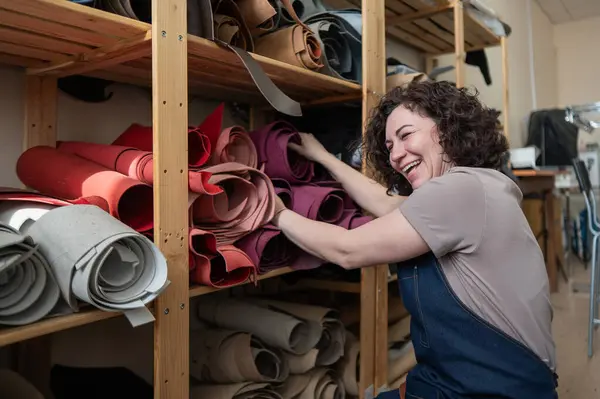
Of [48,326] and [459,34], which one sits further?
[459,34]

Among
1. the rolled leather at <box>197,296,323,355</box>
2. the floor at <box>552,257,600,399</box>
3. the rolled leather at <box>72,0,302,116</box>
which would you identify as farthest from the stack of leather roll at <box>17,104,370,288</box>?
the floor at <box>552,257,600,399</box>

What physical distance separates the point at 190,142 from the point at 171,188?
234 millimetres

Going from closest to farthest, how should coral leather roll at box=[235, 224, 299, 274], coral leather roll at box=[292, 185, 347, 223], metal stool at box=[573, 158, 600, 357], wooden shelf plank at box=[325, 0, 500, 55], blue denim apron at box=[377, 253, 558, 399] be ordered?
blue denim apron at box=[377, 253, 558, 399] → coral leather roll at box=[235, 224, 299, 274] → coral leather roll at box=[292, 185, 347, 223] → wooden shelf plank at box=[325, 0, 500, 55] → metal stool at box=[573, 158, 600, 357]

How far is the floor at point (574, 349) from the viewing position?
202cm

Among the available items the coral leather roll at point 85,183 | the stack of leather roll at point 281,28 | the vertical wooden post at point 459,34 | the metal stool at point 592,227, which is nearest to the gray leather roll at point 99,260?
the coral leather roll at point 85,183

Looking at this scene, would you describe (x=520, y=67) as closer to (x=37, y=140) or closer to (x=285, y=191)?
(x=285, y=191)

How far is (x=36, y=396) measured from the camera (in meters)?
0.99

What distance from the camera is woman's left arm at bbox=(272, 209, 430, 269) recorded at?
3.46 ft

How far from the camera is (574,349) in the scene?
248cm

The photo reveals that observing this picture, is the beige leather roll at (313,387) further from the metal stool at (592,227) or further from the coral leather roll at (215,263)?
the metal stool at (592,227)

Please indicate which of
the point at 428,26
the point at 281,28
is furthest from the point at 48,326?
the point at 428,26

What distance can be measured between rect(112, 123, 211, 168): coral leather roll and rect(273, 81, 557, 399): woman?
10.0 inches

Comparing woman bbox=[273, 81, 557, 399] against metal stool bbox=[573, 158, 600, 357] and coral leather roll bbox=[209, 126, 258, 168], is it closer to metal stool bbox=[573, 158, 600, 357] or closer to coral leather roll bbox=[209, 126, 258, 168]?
coral leather roll bbox=[209, 126, 258, 168]

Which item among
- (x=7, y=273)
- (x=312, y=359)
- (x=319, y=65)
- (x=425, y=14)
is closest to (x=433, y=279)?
(x=312, y=359)
